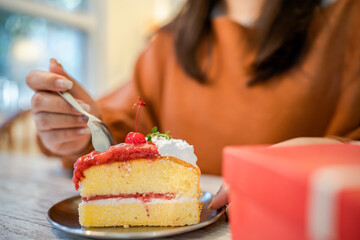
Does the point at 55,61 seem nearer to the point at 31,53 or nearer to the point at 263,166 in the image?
the point at 263,166

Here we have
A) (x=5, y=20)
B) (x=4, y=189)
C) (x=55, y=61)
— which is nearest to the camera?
(x=55, y=61)

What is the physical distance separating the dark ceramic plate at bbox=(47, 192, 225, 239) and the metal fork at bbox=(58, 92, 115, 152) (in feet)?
0.29

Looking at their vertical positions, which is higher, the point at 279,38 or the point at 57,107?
the point at 279,38

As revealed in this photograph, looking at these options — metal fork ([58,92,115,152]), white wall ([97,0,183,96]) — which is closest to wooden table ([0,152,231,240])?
metal fork ([58,92,115,152])

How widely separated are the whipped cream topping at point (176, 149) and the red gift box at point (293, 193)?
106mm

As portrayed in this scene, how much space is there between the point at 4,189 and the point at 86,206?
0.33 metres

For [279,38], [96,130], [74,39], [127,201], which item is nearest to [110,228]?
[127,201]

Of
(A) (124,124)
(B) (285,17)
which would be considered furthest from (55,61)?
(B) (285,17)

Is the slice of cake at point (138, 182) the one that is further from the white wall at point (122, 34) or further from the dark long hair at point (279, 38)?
the white wall at point (122, 34)

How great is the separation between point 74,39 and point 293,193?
2.78 metres

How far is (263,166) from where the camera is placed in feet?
0.75

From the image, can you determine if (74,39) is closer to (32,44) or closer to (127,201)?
(32,44)

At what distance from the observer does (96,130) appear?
455 mm

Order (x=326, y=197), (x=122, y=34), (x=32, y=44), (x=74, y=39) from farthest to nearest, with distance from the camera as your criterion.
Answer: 1. (x=122, y=34)
2. (x=74, y=39)
3. (x=32, y=44)
4. (x=326, y=197)
